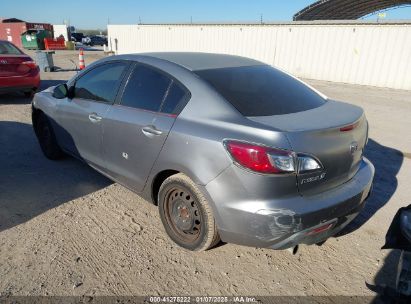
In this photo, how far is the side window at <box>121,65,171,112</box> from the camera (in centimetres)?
296

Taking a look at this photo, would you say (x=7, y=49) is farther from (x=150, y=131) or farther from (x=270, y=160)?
(x=270, y=160)

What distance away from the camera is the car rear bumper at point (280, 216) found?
2.25 metres

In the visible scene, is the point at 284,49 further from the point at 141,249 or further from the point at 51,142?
the point at 141,249

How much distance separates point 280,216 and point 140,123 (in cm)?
149

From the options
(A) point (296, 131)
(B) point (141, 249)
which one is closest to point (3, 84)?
(B) point (141, 249)

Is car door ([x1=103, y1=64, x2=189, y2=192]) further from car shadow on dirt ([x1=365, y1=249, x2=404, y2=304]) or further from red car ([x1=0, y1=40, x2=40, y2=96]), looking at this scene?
red car ([x1=0, y1=40, x2=40, y2=96])

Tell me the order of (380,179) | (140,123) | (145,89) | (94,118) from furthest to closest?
(380,179) → (94,118) → (145,89) → (140,123)

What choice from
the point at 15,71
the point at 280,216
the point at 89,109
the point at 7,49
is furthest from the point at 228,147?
the point at 7,49

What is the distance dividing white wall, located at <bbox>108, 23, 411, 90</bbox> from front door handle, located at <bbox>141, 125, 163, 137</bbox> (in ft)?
43.4

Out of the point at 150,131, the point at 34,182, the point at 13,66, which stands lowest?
the point at 34,182

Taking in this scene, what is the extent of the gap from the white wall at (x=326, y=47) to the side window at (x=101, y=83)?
12.9 m

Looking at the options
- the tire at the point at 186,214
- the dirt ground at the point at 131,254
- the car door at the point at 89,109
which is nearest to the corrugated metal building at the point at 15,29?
the car door at the point at 89,109

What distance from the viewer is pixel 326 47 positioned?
48.8 ft

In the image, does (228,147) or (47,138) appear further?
(47,138)
